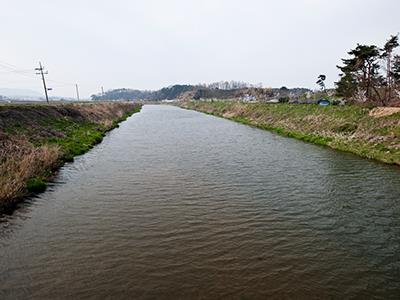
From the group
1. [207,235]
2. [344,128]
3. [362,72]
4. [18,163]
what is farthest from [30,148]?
[362,72]

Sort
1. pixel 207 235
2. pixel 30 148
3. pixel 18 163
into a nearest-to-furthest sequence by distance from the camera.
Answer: pixel 207 235 → pixel 18 163 → pixel 30 148

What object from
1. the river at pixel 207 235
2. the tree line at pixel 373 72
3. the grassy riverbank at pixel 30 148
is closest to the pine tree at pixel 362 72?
the tree line at pixel 373 72

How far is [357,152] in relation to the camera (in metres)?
24.7

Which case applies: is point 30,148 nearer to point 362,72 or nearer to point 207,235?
point 207,235

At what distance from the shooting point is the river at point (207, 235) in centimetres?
787

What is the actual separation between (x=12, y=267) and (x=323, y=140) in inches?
1141

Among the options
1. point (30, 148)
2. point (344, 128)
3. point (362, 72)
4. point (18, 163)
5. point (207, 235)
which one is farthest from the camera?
point (362, 72)

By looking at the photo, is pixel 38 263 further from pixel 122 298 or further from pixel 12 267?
pixel 122 298

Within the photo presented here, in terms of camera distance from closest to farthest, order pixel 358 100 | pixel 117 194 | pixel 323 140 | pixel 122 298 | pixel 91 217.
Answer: pixel 122 298 → pixel 91 217 → pixel 117 194 → pixel 323 140 → pixel 358 100

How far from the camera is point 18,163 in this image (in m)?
15.9

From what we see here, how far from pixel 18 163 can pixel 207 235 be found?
1155 cm

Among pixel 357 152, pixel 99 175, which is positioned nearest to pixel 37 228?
pixel 99 175

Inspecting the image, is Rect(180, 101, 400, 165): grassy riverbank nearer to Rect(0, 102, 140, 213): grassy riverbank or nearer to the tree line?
the tree line

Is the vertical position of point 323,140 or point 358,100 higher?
point 358,100
